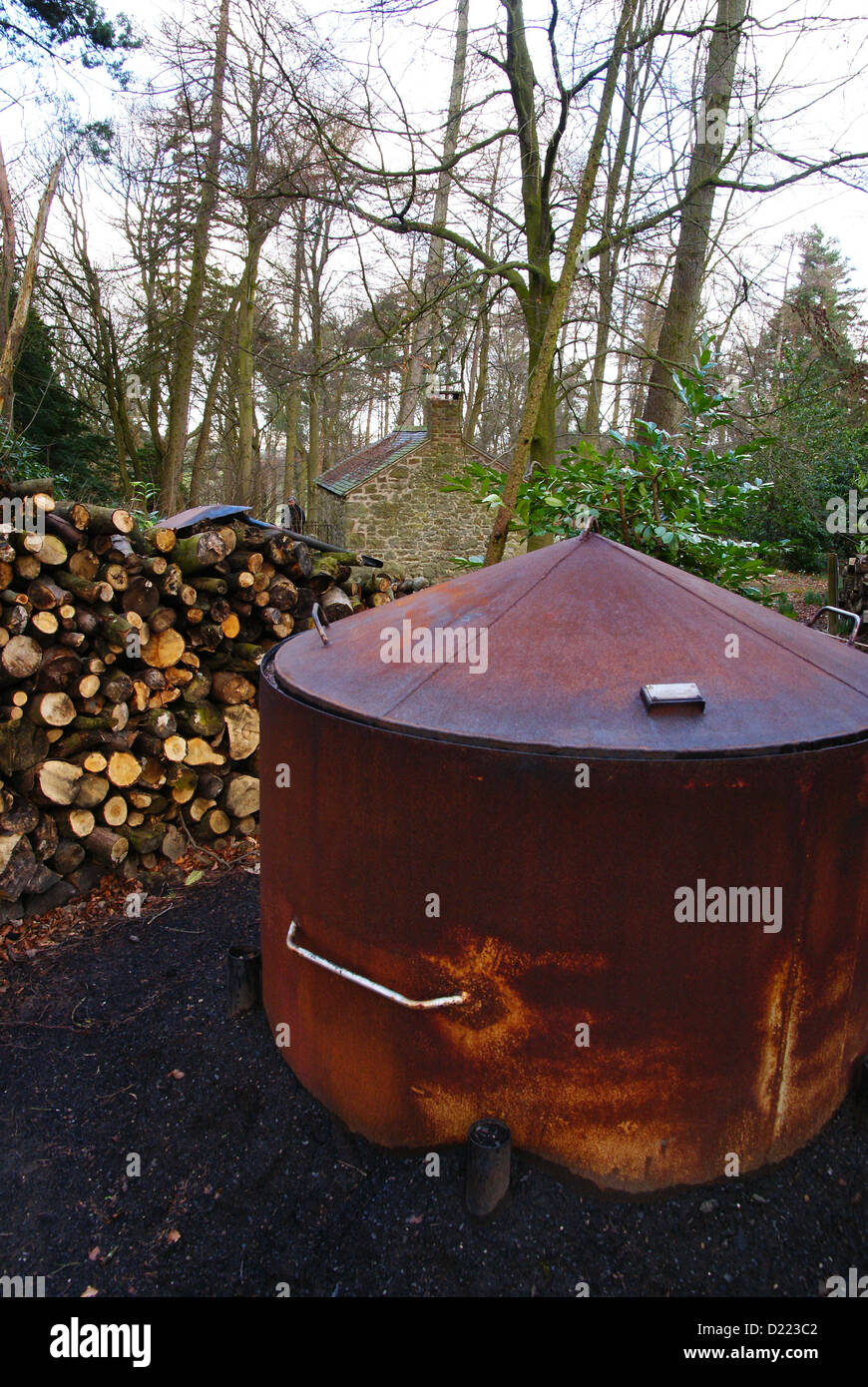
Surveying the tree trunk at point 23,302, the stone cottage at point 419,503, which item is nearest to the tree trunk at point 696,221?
the stone cottage at point 419,503

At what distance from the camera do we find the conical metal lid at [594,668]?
1.80 metres

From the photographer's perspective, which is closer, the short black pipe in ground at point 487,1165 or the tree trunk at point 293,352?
the short black pipe in ground at point 487,1165

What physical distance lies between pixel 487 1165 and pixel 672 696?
52.0 inches

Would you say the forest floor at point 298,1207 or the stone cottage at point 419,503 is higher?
the stone cottage at point 419,503

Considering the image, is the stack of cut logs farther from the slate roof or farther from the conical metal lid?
the slate roof

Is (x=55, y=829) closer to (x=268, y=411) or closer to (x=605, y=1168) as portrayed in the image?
(x=605, y=1168)

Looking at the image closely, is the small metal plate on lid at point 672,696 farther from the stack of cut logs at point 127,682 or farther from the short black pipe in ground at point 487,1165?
the stack of cut logs at point 127,682

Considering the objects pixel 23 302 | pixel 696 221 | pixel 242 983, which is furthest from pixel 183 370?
pixel 242 983

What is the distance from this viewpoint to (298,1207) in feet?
6.93

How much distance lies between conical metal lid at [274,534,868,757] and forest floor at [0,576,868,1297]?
1265 mm

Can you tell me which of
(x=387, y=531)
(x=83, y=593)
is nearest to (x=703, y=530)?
(x=83, y=593)

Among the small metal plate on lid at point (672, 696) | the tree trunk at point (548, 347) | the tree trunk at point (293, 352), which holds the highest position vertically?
the tree trunk at point (293, 352)

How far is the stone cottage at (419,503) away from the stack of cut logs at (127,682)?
11437 millimetres

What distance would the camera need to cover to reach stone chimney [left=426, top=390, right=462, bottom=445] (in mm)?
15453
